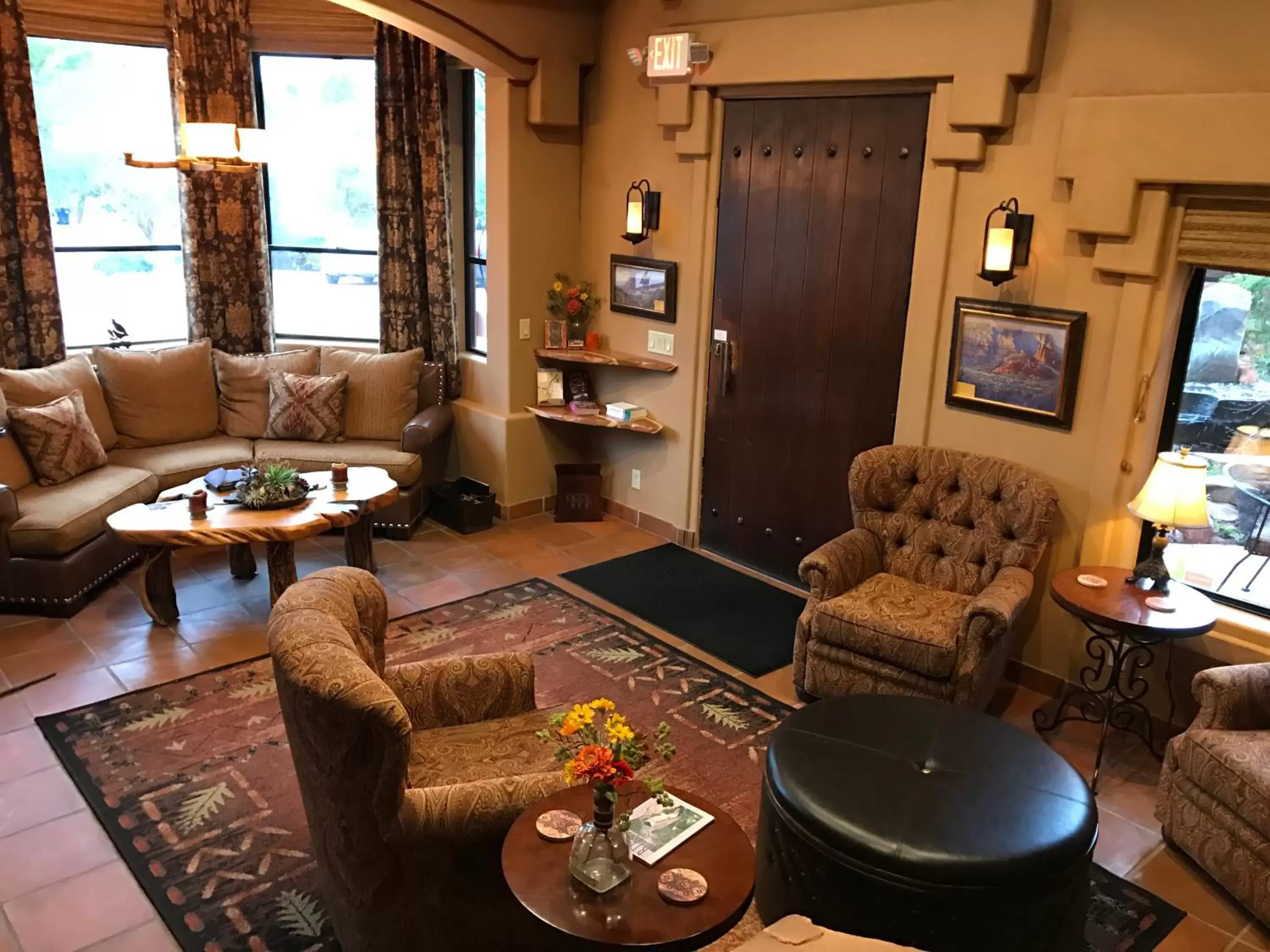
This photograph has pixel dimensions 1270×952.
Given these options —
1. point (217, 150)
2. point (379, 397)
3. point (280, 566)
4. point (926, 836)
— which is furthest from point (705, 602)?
point (217, 150)

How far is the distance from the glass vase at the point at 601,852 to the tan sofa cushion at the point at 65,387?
4381 millimetres

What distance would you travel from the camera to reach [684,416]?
5625 mm

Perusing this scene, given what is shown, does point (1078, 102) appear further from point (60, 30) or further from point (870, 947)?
point (60, 30)

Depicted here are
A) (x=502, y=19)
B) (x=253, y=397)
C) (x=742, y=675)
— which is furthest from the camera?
(x=253, y=397)

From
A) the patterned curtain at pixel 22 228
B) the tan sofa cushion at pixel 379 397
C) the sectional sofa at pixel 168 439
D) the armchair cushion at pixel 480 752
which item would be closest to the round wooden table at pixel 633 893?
the armchair cushion at pixel 480 752

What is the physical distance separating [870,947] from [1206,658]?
10.3 ft

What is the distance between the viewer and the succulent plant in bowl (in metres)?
4.45

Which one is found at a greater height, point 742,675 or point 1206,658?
point 1206,658

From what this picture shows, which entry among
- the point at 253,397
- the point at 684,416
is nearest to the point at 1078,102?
the point at 684,416

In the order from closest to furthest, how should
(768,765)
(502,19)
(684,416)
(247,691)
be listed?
1. (768,765)
2. (247,691)
3. (502,19)
4. (684,416)

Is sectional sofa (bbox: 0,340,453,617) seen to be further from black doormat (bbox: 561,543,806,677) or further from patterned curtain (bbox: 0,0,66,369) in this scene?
black doormat (bbox: 561,543,806,677)

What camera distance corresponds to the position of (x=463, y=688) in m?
3.01

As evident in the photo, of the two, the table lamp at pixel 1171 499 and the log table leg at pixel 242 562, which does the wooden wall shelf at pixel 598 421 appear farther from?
the table lamp at pixel 1171 499

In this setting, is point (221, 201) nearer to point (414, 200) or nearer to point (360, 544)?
point (414, 200)
